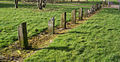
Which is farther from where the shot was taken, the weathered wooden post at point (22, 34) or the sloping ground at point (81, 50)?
the weathered wooden post at point (22, 34)

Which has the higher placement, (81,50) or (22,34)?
(22,34)

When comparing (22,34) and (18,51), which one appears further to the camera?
(18,51)

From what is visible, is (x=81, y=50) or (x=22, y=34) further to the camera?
(x=81, y=50)

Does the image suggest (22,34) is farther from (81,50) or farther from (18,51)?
(81,50)

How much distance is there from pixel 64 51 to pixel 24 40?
5.10ft

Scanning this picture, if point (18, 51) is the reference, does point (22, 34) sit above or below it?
above

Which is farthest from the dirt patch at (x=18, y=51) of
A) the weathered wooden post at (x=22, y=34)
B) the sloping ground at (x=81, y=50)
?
the sloping ground at (x=81, y=50)

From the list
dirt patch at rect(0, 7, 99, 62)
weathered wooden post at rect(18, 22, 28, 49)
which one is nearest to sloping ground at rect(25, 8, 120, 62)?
dirt patch at rect(0, 7, 99, 62)

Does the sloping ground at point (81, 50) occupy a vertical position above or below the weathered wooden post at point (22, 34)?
below

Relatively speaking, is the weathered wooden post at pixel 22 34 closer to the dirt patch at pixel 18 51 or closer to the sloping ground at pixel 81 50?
the dirt patch at pixel 18 51

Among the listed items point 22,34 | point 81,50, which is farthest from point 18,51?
point 81,50

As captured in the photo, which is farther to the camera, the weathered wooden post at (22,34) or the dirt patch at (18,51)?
the weathered wooden post at (22,34)

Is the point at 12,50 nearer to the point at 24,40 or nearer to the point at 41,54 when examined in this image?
the point at 24,40

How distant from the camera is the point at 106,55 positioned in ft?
15.9
